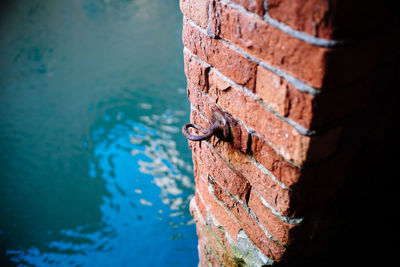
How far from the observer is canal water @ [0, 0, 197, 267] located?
88.3 inches

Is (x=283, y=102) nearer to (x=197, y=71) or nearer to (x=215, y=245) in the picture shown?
(x=197, y=71)

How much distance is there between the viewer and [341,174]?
0.65m

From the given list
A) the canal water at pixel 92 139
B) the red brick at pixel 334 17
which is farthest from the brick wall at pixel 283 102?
the canal water at pixel 92 139

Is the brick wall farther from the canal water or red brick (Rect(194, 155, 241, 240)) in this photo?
the canal water

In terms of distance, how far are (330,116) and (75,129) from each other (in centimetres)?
311

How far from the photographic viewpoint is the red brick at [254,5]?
514 mm

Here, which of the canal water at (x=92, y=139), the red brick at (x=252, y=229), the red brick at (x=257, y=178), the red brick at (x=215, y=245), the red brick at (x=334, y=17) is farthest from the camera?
Answer: the canal water at (x=92, y=139)

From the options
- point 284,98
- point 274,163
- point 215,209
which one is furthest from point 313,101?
point 215,209

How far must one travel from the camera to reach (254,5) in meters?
0.53

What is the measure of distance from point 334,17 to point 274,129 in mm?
252

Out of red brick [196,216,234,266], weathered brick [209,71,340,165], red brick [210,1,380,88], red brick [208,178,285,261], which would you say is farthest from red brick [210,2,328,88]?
red brick [196,216,234,266]

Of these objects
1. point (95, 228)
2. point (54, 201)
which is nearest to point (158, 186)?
point (95, 228)

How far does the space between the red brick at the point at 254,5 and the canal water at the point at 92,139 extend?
2.04m

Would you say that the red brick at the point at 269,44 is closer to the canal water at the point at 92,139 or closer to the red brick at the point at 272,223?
the red brick at the point at 272,223
